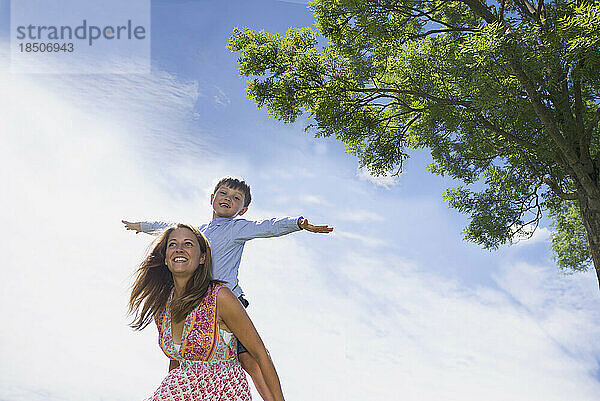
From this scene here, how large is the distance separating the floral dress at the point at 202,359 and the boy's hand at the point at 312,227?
0.78 meters

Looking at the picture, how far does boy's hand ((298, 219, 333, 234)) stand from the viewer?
303cm

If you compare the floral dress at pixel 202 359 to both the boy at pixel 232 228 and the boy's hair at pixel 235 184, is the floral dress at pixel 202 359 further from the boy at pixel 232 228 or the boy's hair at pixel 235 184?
the boy's hair at pixel 235 184

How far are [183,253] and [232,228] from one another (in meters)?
0.91

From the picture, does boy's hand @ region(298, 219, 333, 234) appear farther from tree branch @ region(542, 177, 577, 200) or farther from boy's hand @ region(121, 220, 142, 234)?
tree branch @ region(542, 177, 577, 200)

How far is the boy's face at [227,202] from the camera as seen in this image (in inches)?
138

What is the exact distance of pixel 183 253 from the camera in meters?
2.42

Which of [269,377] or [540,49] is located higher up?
[540,49]

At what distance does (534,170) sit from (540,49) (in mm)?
2436

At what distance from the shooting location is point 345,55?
6.48 metres

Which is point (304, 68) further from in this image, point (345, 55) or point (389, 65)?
point (389, 65)

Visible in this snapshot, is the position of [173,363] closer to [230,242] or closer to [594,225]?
[230,242]

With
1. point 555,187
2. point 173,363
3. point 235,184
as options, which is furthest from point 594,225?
point 173,363

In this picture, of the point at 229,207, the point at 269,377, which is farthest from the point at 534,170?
the point at 269,377

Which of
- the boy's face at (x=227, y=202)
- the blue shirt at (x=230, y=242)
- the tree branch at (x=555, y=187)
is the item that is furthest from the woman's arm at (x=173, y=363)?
the tree branch at (x=555, y=187)
